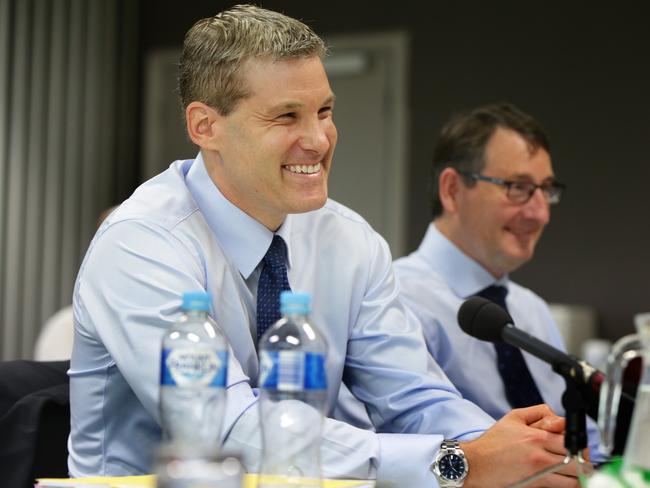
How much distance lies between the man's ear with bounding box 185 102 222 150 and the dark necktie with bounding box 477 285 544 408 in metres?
1.03

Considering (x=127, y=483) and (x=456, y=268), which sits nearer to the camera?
Result: (x=127, y=483)

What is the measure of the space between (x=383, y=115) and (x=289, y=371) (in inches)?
195

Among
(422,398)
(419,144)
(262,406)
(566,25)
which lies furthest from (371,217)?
(262,406)

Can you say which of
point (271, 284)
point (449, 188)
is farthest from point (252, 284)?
point (449, 188)

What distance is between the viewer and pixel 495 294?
2.82m

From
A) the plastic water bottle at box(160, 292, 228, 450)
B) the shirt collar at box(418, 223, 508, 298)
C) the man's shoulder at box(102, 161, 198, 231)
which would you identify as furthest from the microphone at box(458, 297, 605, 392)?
the shirt collar at box(418, 223, 508, 298)

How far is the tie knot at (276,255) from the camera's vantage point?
1.94 metres

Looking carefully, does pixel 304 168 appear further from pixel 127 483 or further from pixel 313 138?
pixel 127 483

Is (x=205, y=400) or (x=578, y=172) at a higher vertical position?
(x=578, y=172)

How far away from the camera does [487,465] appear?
1.57 meters

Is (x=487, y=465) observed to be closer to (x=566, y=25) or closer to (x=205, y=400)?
(x=205, y=400)

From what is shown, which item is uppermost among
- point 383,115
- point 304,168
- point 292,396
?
point 383,115

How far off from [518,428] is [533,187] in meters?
1.41

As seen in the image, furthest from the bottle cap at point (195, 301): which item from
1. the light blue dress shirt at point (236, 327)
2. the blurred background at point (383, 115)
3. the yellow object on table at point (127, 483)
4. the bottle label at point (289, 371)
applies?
the blurred background at point (383, 115)
